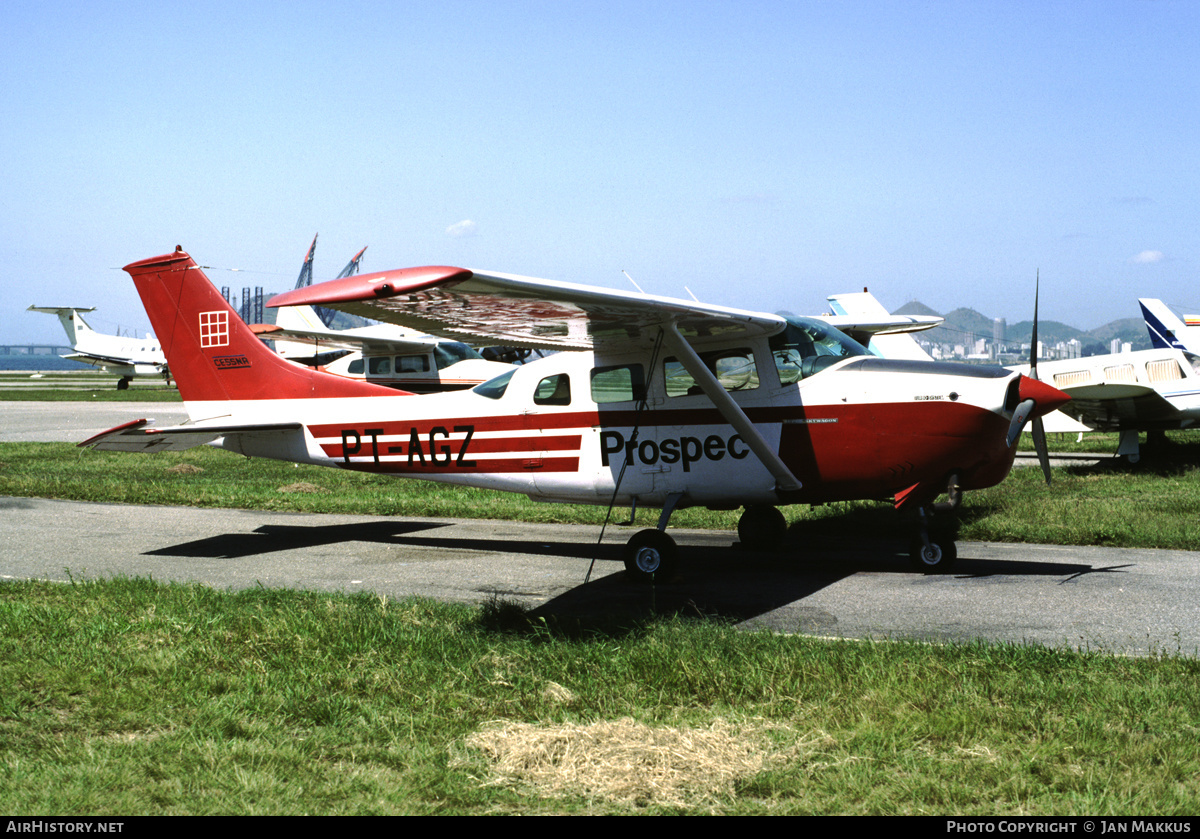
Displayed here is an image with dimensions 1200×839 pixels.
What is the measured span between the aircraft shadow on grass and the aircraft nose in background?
1.56 meters

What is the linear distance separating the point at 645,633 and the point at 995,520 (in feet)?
22.0

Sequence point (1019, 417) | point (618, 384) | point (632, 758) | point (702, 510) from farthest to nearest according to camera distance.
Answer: point (702, 510), point (618, 384), point (1019, 417), point (632, 758)

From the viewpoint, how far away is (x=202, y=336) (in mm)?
11281

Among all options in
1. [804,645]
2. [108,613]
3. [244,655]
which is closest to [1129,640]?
[804,645]

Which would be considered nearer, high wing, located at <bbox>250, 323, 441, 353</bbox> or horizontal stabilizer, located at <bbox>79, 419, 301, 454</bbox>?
horizontal stabilizer, located at <bbox>79, 419, 301, 454</bbox>

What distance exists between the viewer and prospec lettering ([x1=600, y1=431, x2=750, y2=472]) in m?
8.88

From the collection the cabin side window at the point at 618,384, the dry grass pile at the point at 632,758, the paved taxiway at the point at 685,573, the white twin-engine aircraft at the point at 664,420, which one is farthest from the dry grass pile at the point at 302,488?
the dry grass pile at the point at 632,758

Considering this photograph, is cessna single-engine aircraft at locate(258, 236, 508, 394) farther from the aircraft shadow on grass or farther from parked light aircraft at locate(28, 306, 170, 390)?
parked light aircraft at locate(28, 306, 170, 390)

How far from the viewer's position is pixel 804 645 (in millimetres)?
5938

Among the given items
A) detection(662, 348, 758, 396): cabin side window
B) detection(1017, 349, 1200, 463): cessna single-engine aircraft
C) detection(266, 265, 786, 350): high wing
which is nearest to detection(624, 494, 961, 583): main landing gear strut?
detection(662, 348, 758, 396): cabin side window

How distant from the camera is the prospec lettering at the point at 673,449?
8.88m

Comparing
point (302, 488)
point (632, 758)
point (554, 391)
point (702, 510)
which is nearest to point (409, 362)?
point (302, 488)

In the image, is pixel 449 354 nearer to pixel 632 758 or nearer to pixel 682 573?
pixel 682 573

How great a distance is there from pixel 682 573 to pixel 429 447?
10.4ft
